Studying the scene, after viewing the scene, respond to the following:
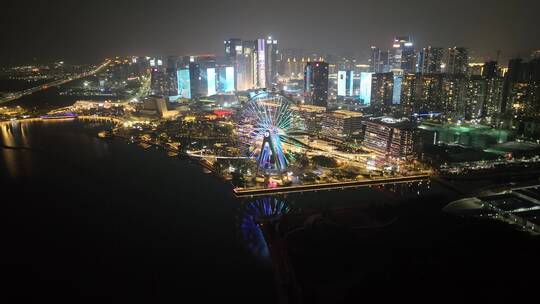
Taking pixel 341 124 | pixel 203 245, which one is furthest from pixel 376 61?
pixel 203 245

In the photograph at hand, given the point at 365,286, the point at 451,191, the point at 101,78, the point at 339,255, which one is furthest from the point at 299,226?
the point at 101,78

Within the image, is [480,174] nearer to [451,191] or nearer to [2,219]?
[451,191]

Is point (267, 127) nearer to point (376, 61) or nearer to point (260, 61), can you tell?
point (260, 61)

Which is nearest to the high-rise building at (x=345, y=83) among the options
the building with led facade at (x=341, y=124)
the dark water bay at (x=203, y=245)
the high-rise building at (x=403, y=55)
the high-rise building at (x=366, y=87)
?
the high-rise building at (x=366, y=87)

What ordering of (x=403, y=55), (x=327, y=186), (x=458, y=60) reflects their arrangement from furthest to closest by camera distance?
(x=403, y=55), (x=458, y=60), (x=327, y=186)

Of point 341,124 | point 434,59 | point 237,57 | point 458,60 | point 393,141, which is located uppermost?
point 237,57

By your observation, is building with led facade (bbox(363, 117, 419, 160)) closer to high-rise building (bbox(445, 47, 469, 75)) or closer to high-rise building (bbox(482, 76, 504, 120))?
high-rise building (bbox(482, 76, 504, 120))

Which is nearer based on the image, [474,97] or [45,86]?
[474,97]

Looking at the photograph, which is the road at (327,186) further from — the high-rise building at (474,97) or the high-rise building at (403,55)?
the high-rise building at (403,55)
